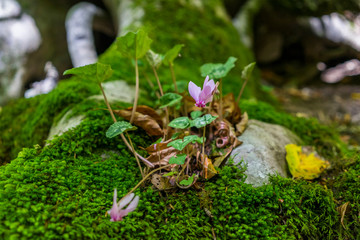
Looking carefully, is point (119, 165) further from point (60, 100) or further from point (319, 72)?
point (319, 72)

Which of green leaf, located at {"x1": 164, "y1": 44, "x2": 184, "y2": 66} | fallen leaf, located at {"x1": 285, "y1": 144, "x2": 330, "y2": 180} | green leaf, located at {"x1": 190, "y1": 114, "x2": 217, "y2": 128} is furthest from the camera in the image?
green leaf, located at {"x1": 164, "y1": 44, "x2": 184, "y2": 66}

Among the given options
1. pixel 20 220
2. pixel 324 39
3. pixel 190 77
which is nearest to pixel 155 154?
pixel 20 220

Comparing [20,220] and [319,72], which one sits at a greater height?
[20,220]

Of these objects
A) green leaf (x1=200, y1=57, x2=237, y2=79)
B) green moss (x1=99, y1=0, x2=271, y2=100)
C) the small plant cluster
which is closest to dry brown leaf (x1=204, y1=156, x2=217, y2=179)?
the small plant cluster

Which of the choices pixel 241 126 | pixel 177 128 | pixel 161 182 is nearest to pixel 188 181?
pixel 161 182

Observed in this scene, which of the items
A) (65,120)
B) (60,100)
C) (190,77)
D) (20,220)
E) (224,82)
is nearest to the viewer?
(20,220)

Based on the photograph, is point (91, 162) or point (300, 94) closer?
point (91, 162)

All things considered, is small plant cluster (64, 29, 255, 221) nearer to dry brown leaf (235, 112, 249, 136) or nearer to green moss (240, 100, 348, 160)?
dry brown leaf (235, 112, 249, 136)
